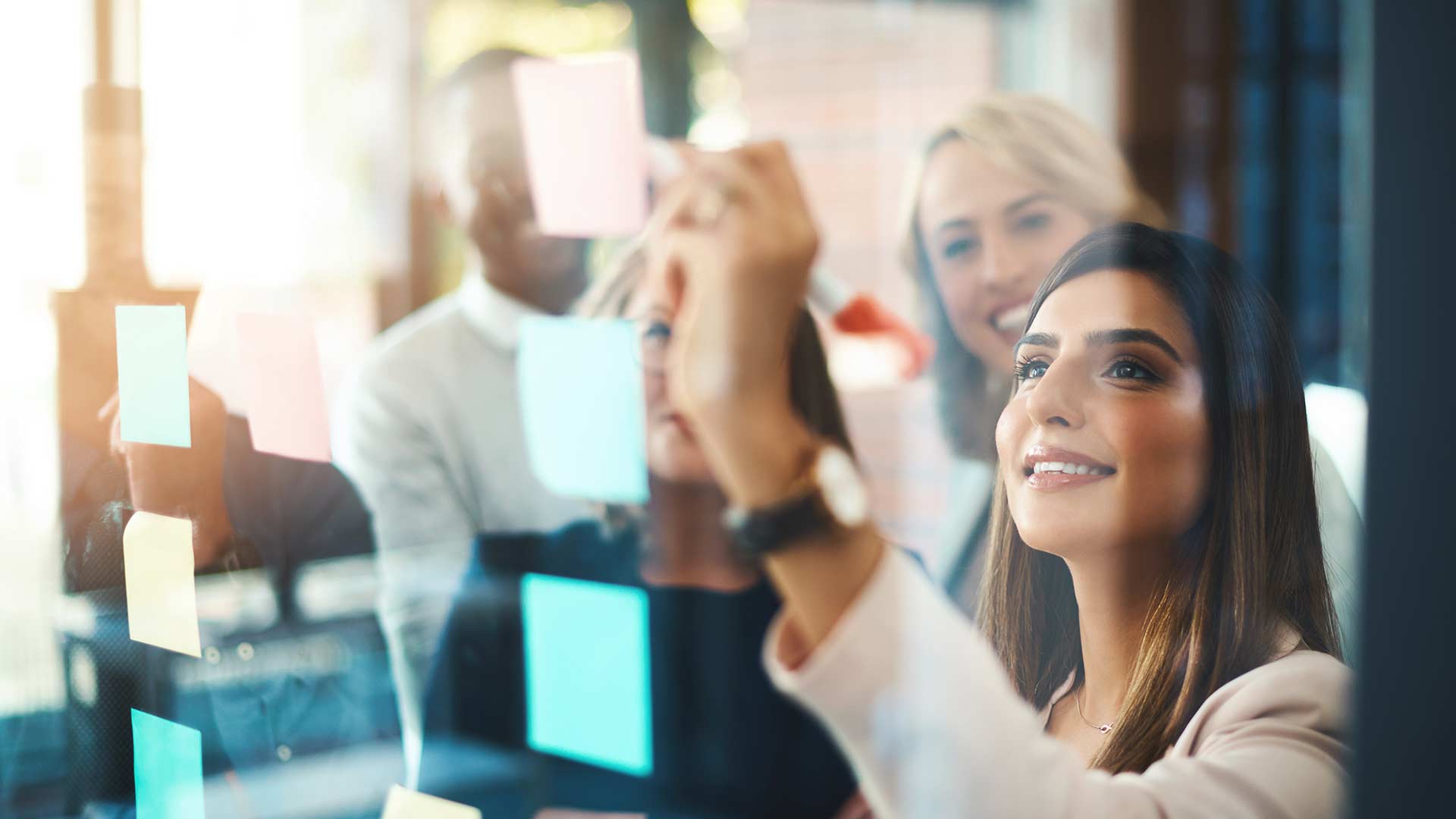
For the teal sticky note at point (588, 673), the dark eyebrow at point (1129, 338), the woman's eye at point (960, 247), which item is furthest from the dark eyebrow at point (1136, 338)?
the teal sticky note at point (588, 673)

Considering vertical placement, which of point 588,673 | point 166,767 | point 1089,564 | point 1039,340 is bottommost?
point 166,767

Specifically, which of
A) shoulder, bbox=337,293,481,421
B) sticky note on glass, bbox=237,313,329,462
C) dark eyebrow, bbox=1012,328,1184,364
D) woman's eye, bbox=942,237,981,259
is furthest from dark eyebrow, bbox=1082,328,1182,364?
sticky note on glass, bbox=237,313,329,462

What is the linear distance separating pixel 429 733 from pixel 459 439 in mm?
223

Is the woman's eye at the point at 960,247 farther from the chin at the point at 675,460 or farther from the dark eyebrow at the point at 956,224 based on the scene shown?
the chin at the point at 675,460

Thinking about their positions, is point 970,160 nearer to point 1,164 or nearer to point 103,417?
point 103,417

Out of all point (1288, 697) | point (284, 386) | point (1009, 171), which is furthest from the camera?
point (284, 386)

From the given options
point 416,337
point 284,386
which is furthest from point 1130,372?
point 284,386

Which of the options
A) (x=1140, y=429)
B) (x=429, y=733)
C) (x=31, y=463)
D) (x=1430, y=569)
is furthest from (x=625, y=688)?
(x=31, y=463)

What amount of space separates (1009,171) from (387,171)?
0.48 metres

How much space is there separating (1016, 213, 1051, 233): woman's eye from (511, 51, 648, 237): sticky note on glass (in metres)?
0.22

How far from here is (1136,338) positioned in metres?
0.56

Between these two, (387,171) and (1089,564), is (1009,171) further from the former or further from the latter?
(387,171)

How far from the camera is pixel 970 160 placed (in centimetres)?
64

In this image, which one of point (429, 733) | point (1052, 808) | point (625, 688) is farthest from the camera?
point (429, 733)
